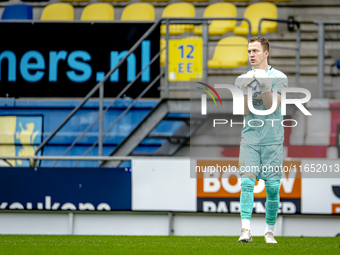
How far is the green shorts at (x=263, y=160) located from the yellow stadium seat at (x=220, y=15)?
600 centimetres

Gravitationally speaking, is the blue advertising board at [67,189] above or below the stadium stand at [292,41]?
below

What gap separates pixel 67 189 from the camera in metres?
7.30

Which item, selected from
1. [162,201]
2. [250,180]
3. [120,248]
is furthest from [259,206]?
[120,248]

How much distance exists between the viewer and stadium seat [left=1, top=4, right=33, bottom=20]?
11.1 m

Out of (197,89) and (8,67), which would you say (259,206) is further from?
(8,67)

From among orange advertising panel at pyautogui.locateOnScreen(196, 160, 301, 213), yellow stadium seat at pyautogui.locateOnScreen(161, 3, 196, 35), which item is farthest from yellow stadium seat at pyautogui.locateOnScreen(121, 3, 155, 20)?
orange advertising panel at pyautogui.locateOnScreen(196, 160, 301, 213)

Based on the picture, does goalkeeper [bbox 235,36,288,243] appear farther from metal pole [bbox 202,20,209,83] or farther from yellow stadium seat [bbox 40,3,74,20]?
yellow stadium seat [bbox 40,3,74,20]

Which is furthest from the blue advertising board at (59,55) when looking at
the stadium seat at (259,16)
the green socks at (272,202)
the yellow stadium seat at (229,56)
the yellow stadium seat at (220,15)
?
the green socks at (272,202)

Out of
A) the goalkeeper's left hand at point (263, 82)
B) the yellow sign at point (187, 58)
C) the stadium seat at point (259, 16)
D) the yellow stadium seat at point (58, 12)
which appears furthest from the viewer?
the yellow stadium seat at point (58, 12)

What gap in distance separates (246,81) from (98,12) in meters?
7.05

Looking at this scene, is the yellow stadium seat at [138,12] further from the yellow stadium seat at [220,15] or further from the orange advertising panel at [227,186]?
the orange advertising panel at [227,186]

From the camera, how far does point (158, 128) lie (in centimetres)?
965

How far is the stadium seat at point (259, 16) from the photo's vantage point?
413 inches

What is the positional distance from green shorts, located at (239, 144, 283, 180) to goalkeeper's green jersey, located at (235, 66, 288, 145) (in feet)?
0.16
